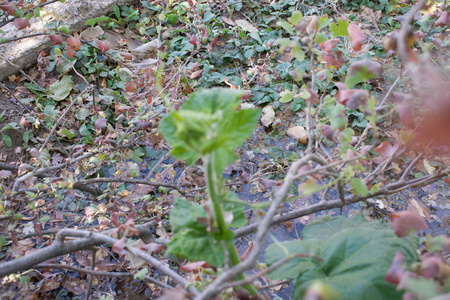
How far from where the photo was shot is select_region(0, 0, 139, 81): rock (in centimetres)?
275

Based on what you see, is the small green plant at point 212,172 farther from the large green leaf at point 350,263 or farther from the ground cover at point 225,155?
the large green leaf at point 350,263

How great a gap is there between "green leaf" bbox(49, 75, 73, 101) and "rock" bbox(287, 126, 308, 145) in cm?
184

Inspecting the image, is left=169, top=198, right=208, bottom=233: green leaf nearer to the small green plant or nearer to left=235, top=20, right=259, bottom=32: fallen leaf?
the small green plant

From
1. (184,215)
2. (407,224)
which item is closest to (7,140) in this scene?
(184,215)

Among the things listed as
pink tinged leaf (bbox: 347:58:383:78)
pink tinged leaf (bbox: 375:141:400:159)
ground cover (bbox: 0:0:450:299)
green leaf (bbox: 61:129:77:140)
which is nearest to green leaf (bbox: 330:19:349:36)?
ground cover (bbox: 0:0:450:299)

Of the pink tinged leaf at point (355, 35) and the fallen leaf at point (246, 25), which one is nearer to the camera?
the pink tinged leaf at point (355, 35)

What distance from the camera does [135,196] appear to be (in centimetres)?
227

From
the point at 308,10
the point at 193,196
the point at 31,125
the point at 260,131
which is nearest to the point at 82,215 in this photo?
the point at 193,196

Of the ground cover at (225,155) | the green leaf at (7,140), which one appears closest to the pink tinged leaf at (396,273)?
the ground cover at (225,155)

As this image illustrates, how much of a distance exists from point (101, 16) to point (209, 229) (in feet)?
9.61

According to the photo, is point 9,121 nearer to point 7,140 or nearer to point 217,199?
point 7,140

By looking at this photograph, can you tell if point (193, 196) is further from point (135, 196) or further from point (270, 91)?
point (270, 91)

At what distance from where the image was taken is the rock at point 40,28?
2.75 metres

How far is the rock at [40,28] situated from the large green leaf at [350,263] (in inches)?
101
